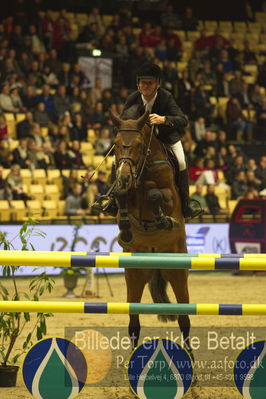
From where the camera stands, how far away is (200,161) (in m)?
17.4

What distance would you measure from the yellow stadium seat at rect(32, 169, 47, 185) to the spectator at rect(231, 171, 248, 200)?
4.35 metres

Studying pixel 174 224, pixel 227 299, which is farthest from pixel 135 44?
pixel 174 224

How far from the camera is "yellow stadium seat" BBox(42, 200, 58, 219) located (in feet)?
49.0

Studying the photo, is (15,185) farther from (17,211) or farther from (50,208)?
(50,208)

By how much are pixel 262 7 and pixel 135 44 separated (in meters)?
6.83

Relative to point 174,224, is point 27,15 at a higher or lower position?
higher

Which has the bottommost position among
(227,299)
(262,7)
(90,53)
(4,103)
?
(227,299)

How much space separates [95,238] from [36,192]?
1868mm

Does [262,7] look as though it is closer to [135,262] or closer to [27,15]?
[27,15]

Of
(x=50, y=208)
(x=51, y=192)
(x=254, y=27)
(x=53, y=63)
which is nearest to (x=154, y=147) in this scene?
(x=50, y=208)

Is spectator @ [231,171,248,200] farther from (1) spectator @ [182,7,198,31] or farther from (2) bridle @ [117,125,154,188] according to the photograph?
(2) bridle @ [117,125,154,188]

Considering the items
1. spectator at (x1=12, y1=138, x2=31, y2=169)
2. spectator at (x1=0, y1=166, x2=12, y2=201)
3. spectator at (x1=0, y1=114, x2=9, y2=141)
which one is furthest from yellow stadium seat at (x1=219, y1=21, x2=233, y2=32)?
spectator at (x1=0, y1=166, x2=12, y2=201)

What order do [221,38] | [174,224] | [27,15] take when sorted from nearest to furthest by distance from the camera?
[174,224] < [27,15] < [221,38]

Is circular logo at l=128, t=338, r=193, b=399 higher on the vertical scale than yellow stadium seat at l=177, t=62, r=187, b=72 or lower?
lower
